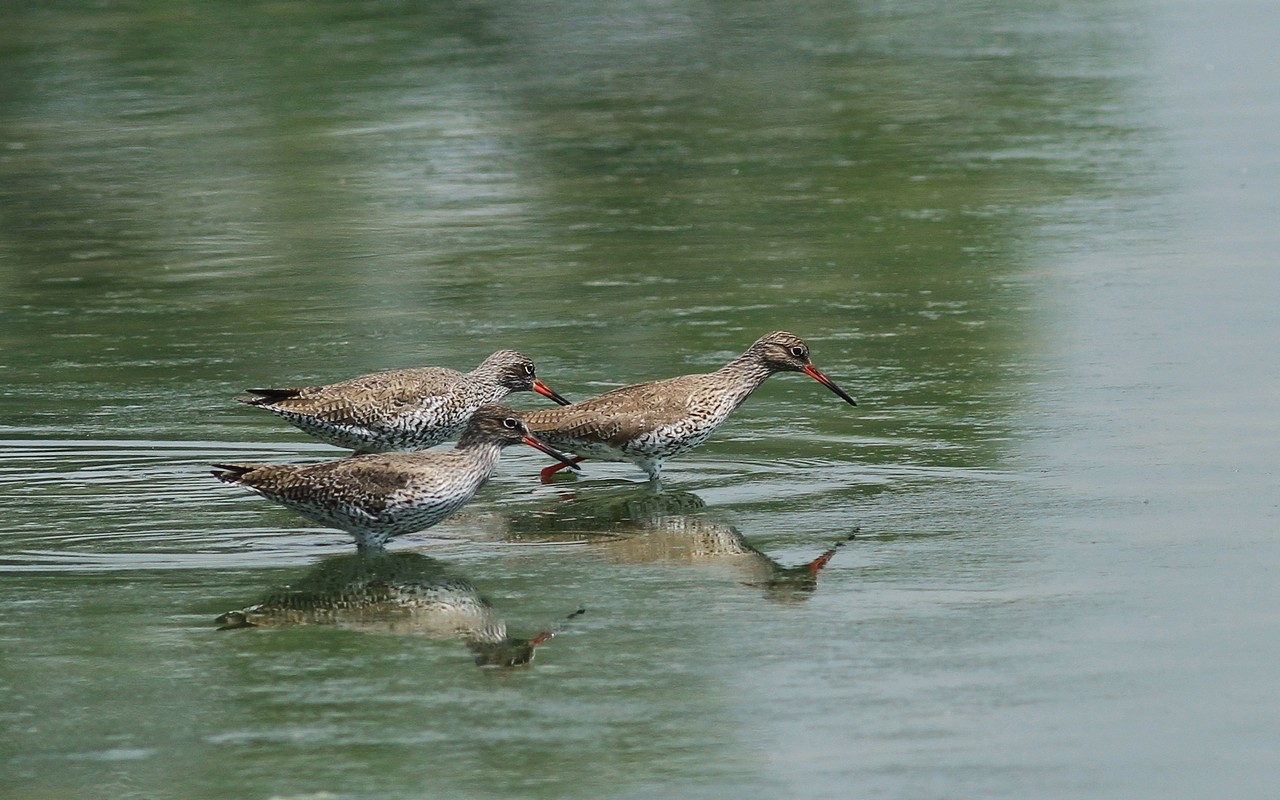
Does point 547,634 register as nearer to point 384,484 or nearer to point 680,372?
point 384,484

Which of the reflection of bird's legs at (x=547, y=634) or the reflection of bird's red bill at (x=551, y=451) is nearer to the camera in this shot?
the reflection of bird's legs at (x=547, y=634)

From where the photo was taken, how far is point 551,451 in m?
9.62

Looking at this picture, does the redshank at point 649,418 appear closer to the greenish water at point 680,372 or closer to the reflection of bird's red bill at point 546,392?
the greenish water at point 680,372

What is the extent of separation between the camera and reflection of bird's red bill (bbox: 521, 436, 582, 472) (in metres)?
9.36

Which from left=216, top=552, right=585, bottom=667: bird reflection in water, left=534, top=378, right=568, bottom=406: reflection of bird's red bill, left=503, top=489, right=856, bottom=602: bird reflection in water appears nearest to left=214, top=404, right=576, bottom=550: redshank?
left=216, top=552, right=585, bottom=667: bird reflection in water

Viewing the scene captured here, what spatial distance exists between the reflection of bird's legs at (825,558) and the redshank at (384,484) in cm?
153

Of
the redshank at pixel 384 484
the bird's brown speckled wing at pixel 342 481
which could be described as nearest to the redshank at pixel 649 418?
the redshank at pixel 384 484

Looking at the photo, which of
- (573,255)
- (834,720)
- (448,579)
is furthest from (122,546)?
(573,255)

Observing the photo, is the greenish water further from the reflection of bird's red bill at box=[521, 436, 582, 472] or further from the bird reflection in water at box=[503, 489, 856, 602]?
the reflection of bird's red bill at box=[521, 436, 582, 472]

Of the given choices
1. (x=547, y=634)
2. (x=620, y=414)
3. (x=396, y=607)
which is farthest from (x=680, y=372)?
(x=547, y=634)

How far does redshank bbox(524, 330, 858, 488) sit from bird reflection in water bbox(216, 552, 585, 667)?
1647 mm

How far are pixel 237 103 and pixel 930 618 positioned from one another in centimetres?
1509

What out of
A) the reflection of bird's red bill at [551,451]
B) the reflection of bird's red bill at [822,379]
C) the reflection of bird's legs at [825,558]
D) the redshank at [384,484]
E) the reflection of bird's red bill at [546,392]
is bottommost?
the reflection of bird's legs at [825,558]

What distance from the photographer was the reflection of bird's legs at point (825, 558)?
27.6 feet
